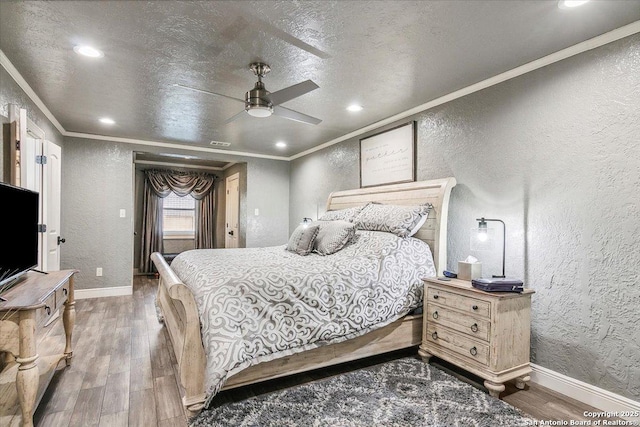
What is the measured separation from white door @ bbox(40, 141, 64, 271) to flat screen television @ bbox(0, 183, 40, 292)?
1.00 metres

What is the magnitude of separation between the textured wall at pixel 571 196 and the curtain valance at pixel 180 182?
598 centimetres

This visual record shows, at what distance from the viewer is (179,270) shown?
2824 mm

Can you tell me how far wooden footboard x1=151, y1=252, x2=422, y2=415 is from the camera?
1870 millimetres

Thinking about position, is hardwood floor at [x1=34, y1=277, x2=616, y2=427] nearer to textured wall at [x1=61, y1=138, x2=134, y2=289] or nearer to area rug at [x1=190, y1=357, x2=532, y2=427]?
area rug at [x1=190, y1=357, x2=532, y2=427]

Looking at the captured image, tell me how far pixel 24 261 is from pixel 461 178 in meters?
3.33

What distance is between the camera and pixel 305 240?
3225 millimetres

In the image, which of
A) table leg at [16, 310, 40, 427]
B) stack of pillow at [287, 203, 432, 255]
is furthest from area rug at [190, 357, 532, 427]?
stack of pillow at [287, 203, 432, 255]

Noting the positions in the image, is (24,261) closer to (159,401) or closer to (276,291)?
(159,401)

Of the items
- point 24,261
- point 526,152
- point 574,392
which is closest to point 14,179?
point 24,261

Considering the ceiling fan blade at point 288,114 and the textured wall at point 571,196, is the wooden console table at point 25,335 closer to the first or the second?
the ceiling fan blade at point 288,114

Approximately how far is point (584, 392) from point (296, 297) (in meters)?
1.93

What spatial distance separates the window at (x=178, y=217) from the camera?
24.1 ft

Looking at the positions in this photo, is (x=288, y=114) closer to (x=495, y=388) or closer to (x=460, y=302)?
(x=460, y=302)

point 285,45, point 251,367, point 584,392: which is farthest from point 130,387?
point 584,392
